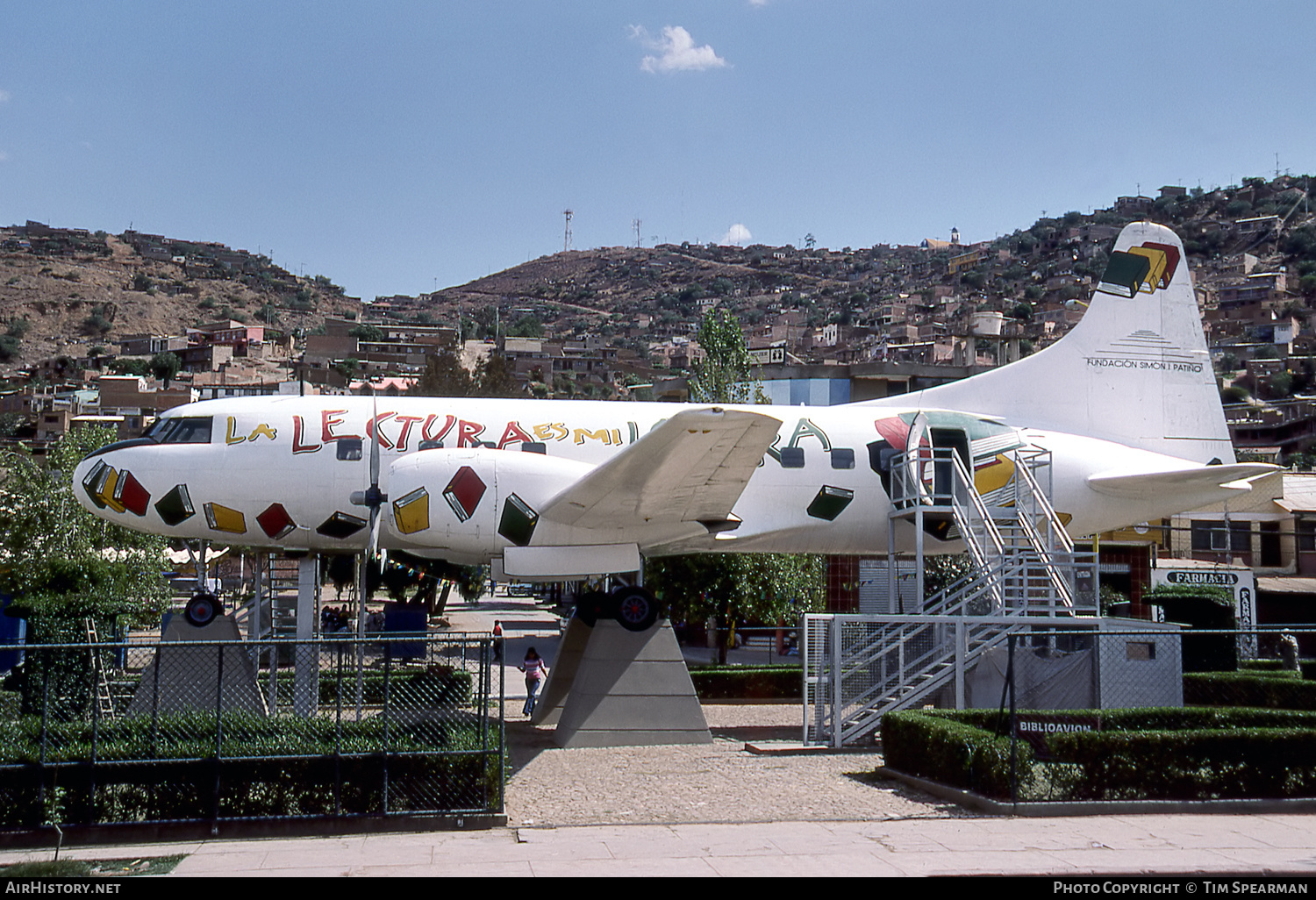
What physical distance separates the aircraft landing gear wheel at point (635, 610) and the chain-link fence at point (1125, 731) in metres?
5.66

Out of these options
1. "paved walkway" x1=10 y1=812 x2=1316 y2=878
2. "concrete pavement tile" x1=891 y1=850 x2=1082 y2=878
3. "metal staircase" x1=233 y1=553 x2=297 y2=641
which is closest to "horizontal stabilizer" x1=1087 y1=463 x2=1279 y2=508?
"paved walkway" x1=10 y1=812 x2=1316 y2=878

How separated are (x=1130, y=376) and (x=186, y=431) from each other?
18.9m

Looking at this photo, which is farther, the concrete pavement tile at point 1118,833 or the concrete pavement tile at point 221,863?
the concrete pavement tile at point 1118,833

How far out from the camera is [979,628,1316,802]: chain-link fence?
1262cm

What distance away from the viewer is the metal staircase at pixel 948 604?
1841cm

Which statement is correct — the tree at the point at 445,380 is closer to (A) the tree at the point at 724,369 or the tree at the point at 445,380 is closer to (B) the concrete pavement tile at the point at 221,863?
(A) the tree at the point at 724,369

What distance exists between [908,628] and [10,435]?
105128 millimetres

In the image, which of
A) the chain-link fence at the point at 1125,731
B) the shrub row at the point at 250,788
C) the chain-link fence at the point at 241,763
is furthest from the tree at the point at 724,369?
the shrub row at the point at 250,788

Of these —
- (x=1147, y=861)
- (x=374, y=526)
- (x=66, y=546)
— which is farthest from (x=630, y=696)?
(x=66, y=546)

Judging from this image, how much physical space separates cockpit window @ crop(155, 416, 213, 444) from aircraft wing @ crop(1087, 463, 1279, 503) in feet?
54.9

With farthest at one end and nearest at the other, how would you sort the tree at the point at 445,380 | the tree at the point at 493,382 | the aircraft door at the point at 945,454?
1. the tree at the point at 445,380
2. the tree at the point at 493,382
3. the aircraft door at the point at 945,454
